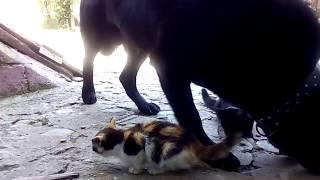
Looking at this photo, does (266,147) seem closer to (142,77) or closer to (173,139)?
(173,139)

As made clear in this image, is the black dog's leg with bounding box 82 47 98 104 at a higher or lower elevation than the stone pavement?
higher

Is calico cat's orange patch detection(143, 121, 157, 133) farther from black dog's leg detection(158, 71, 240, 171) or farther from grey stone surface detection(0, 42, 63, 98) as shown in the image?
grey stone surface detection(0, 42, 63, 98)

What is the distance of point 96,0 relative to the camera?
2367 mm

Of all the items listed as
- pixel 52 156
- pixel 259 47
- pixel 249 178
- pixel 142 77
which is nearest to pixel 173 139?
pixel 249 178

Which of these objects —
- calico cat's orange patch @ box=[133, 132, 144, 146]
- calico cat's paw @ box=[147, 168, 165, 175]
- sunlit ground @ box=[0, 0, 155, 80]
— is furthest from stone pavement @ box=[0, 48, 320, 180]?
sunlit ground @ box=[0, 0, 155, 80]

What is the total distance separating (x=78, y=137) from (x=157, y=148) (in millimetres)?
618

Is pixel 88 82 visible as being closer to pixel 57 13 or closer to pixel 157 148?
pixel 157 148

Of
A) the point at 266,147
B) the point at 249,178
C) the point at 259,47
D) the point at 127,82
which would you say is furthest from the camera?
the point at 127,82

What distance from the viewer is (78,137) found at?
7.13 ft

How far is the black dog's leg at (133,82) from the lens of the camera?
2.55m

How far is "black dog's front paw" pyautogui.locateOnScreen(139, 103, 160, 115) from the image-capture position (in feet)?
8.30

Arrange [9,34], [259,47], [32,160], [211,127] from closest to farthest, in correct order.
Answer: [259,47] < [32,160] < [211,127] < [9,34]

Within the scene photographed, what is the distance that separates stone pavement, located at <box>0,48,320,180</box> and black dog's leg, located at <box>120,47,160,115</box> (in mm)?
51

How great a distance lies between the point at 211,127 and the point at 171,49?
2.21 ft
